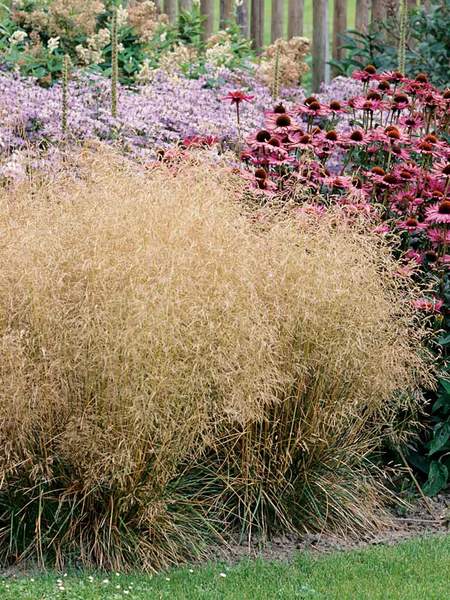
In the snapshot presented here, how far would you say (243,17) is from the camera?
10828 millimetres

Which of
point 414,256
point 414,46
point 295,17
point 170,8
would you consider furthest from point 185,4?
point 414,256

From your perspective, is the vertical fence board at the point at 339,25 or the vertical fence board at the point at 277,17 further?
the vertical fence board at the point at 339,25

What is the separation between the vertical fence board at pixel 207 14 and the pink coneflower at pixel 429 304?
20.3 feet

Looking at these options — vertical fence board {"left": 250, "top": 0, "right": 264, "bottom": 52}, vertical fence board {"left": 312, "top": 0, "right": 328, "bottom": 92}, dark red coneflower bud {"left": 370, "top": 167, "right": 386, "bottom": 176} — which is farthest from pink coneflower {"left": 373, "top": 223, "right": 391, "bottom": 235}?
vertical fence board {"left": 250, "top": 0, "right": 264, "bottom": 52}

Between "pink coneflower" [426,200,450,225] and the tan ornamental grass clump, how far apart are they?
0.37 meters

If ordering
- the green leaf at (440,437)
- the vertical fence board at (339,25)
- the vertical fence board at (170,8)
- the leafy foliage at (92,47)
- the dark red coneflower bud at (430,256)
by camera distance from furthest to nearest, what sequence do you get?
the vertical fence board at (170,8)
the vertical fence board at (339,25)
the leafy foliage at (92,47)
the dark red coneflower bud at (430,256)
the green leaf at (440,437)

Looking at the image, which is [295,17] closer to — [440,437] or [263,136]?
[263,136]

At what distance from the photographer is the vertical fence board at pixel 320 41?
32.7 feet

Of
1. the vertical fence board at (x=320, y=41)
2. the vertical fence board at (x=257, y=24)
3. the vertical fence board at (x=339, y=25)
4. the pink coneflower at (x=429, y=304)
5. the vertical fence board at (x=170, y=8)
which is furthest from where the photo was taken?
the vertical fence board at (x=170, y=8)

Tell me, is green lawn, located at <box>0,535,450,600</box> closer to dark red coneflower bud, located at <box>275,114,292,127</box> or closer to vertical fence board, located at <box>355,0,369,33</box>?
dark red coneflower bud, located at <box>275,114,292,127</box>

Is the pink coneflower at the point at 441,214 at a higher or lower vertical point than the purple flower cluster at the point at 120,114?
lower

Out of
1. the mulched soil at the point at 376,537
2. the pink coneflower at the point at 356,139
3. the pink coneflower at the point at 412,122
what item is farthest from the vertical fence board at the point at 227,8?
the mulched soil at the point at 376,537

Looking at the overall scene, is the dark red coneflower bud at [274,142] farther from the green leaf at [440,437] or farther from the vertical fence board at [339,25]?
the vertical fence board at [339,25]

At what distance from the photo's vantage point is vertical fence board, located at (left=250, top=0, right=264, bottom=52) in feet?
35.1
